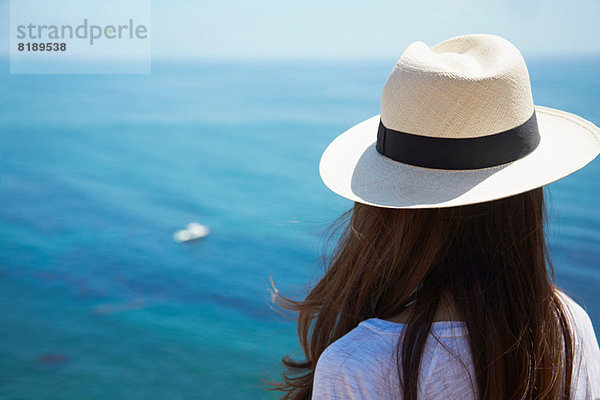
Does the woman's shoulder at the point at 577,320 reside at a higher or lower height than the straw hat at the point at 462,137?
lower

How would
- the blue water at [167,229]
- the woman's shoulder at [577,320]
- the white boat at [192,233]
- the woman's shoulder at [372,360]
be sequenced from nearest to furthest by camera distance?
1. the woman's shoulder at [372,360]
2. the woman's shoulder at [577,320]
3. the blue water at [167,229]
4. the white boat at [192,233]

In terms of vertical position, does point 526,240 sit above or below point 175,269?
above

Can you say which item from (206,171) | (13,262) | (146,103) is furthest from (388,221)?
(146,103)

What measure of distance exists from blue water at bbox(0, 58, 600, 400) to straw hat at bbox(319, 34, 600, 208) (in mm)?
1903

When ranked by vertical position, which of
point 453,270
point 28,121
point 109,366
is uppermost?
point 453,270

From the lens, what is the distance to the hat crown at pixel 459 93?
68 centimetres

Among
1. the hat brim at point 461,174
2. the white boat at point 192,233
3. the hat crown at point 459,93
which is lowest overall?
the white boat at point 192,233

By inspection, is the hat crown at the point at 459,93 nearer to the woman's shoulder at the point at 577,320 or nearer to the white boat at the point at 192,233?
the woman's shoulder at the point at 577,320

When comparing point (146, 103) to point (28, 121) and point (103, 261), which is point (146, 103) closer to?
point (28, 121)

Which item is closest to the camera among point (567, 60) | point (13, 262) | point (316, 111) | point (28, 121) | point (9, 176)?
point (13, 262)

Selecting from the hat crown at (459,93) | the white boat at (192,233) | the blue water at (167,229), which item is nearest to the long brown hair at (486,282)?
the hat crown at (459,93)

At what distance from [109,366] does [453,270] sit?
214 cm

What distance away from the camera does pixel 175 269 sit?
3.16 m

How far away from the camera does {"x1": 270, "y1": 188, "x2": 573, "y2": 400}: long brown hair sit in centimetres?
63
